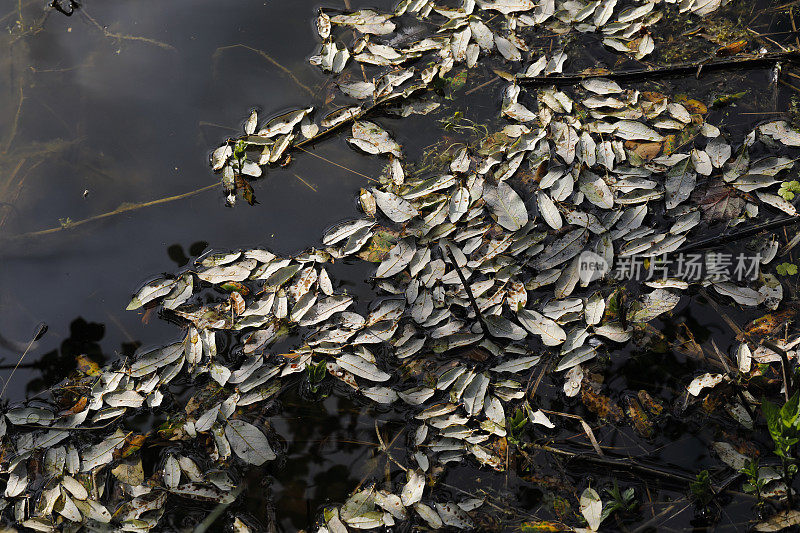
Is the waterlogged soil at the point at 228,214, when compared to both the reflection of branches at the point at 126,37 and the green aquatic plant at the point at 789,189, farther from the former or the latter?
the green aquatic plant at the point at 789,189

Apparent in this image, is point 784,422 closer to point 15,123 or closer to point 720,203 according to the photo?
point 720,203

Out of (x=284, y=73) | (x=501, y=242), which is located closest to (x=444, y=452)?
(x=501, y=242)

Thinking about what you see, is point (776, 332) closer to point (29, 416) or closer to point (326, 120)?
point (326, 120)

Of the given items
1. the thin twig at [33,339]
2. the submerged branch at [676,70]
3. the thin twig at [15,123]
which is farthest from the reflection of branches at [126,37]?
the submerged branch at [676,70]

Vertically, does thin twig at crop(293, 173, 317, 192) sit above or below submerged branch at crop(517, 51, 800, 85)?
below

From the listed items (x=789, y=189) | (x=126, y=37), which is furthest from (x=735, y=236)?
(x=126, y=37)

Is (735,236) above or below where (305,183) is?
below

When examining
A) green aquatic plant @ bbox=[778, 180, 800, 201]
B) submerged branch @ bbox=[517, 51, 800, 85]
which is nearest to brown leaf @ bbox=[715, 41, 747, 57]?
submerged branch @ bbox=[517, 51, 800, 85]

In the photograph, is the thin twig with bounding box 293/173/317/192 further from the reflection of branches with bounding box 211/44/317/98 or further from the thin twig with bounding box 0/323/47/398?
the thin twig with bounding box 0/323/47/398

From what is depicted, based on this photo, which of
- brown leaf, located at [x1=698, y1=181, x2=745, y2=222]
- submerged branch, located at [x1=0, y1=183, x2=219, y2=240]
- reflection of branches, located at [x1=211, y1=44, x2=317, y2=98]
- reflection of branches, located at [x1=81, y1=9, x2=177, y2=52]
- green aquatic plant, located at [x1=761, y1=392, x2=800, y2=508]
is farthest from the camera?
reflection of branches, located at [x1=81, y1=9, x2=177, y2=52]
